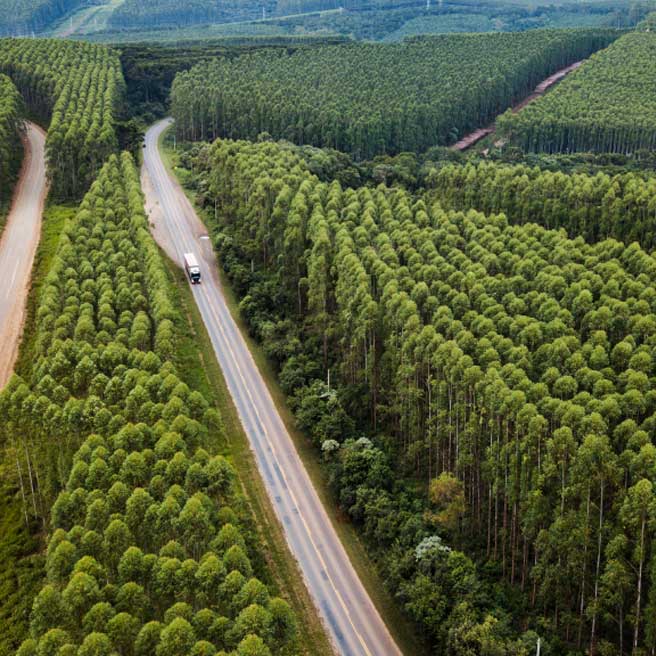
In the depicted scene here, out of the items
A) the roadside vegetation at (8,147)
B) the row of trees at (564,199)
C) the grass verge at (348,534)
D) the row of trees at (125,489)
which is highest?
the roadside vegetation at (8,147)

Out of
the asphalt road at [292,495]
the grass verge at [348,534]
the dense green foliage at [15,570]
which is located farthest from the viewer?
the asphalt road at [292,495]

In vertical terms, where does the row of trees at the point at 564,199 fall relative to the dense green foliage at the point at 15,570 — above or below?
above

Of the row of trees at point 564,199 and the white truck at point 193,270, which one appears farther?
the row of trees at point 564,199

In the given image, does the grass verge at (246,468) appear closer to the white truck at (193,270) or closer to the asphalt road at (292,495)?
the asphalt road at (292,495)

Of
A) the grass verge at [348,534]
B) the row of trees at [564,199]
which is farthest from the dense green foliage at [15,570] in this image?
the row of trees at [564,199]

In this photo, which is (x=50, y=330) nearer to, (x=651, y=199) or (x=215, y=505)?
(x=215, y=505)

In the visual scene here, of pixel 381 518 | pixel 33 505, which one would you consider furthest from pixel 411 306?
pixel 33 505

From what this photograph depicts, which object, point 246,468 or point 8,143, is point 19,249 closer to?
point 8,143

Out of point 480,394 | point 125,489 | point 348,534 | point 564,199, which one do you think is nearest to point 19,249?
point 125,489

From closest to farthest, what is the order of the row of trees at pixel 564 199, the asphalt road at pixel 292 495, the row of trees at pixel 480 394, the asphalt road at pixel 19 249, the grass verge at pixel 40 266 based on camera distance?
1. the row of trees at pixel 480 394
2. the asphalt road at pixel 292 495
3. the grass verge at pixel 40 266
4. the asphalt road at pixel 19 249
5. the row of trees at pixel 564 199
